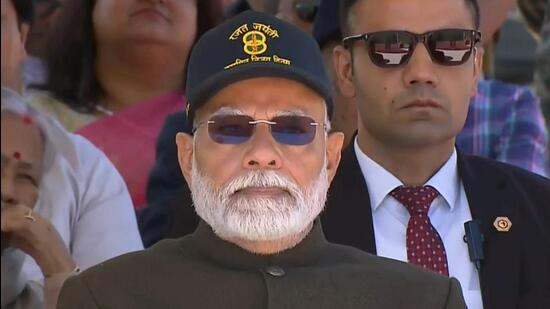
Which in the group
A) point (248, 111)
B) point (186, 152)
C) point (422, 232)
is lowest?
point (422, 232)

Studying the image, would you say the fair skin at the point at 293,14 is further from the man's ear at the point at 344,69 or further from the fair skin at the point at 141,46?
the man's ear at the point at 344,69

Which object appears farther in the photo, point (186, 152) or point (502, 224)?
point (502, 224)

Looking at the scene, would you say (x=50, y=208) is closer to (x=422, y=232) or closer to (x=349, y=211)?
(x=349, y=211)

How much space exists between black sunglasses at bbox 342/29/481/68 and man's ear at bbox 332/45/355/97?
0.57ft

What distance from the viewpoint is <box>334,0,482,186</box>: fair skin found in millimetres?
3227

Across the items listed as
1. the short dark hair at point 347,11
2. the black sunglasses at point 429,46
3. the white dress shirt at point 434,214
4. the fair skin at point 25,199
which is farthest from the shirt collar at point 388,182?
the fair skin at point 25,199

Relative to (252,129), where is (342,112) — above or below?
below

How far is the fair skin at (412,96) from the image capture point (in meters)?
3.23

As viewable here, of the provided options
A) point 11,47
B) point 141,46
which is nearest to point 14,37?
point 11,47

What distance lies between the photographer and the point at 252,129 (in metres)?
2.72

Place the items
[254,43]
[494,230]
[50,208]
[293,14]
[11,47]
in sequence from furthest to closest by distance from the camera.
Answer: [293,14]
[11,47]
[50,208]
[494,230]
[254,43]

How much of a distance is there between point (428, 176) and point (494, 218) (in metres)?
0.20

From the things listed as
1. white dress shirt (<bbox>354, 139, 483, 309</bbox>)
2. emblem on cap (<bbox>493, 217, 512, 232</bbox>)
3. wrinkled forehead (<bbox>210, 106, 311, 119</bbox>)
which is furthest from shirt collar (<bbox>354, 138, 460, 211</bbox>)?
wrinkled forehead (<bbox>210, 106, 311, 119</bbox>)

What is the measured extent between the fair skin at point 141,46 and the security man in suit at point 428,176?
3.82 feet
